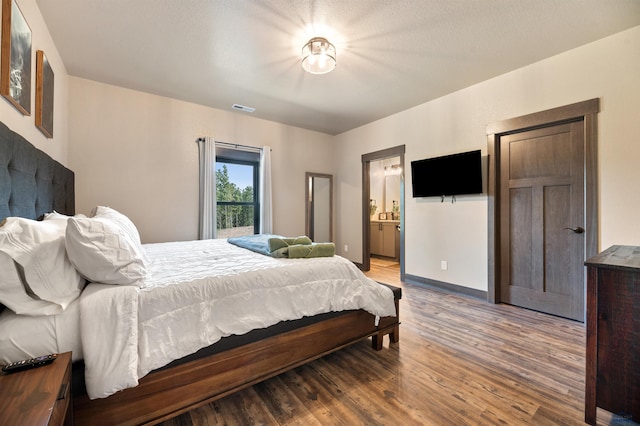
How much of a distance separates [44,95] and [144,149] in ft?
4.56

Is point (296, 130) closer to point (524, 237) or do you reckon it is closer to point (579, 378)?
point (524, 237)

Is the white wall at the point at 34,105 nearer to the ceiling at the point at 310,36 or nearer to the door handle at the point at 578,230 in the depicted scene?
the ceiling at the point at 310,36

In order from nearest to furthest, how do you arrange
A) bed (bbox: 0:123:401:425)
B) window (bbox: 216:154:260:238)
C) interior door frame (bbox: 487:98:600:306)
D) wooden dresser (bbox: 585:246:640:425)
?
bed (bbox: 0:123:401:425), wooden dresser (bbox: 585:246:640:425), interior door frame (bbox: 487:98:600:306), window (bbox: 216:154:260:238)

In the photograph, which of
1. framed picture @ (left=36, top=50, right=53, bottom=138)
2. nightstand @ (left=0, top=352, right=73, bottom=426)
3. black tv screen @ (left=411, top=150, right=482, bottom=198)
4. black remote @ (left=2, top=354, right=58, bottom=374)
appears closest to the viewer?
nightstand @ (left=0, top=352, right=73, bottom=426)

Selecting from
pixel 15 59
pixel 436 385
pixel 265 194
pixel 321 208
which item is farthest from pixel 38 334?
pixel 321 208

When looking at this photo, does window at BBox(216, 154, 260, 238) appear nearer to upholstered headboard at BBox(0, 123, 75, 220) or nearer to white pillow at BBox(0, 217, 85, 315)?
upholstered headboard at BBox(0, 123, 75, 220)

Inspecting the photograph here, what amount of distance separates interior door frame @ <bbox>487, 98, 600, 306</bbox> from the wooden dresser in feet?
4.93

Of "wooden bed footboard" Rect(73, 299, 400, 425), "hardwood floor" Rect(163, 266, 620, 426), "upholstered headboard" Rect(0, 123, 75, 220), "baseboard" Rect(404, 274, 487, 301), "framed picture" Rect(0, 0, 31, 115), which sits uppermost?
"framed picture" Rect(0, 0, 31, 115)

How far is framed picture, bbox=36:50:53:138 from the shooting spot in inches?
82.5

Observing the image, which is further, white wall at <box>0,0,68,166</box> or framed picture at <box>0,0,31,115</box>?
white wall at <box>0,0,68,166</box>

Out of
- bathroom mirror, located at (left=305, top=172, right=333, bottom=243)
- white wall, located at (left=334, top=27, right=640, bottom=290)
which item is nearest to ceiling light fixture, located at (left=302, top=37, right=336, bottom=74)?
white wall, located at (left=334, top=27, right=640, bottom=290)

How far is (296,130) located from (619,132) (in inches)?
165

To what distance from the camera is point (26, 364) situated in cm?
96

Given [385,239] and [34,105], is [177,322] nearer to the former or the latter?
[34,105]
